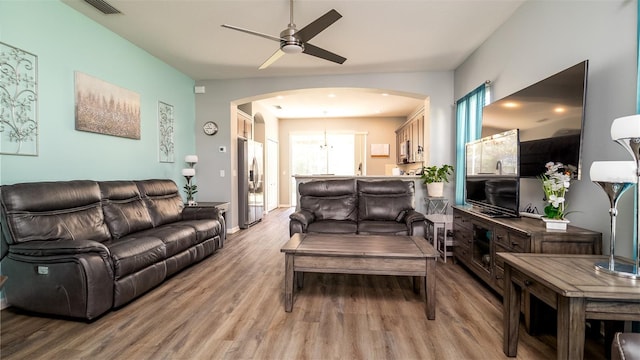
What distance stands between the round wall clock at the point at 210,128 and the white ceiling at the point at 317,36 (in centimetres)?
88

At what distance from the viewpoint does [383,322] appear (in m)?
2.17

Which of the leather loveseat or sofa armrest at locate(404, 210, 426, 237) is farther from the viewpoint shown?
the leather loveseat

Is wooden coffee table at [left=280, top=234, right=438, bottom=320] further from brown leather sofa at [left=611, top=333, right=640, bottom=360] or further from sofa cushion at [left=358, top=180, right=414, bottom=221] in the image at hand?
sofa cushion at [left=358, top=180, right=414, bottom=221]

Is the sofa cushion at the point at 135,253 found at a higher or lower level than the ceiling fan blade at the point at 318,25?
lower

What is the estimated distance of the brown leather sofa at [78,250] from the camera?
6.95 feet

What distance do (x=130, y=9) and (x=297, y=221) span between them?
2.92 meters

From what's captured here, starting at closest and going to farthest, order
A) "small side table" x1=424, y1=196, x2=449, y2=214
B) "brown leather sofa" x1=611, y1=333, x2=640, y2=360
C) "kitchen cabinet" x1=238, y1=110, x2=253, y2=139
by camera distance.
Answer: "brown leather sofa" x1=611, y1=333, x2=640, y2=360 → "small side table" x1=424, y1=196, x2=449, y2=214 → "kitchen cabinet" x1=238, y1=110, x2=253, y2=139

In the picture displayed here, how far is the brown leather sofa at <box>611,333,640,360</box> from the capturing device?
96cm

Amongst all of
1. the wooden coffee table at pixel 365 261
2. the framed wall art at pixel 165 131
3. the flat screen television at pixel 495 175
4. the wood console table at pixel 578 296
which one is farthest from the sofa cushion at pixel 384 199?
the framed wall art at pixel 165 131

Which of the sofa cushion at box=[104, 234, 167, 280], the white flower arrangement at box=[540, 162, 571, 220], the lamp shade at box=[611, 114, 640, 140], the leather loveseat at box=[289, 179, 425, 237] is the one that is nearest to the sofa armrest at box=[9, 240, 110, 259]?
the sofa cushion at box=[104, 234, 167, 280]

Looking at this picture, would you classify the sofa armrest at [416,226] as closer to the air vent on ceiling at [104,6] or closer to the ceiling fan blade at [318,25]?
the ceiling fan blade at [318,25]

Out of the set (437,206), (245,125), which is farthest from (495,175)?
(245,125)

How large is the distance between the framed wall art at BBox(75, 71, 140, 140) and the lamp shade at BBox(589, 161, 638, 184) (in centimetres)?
436

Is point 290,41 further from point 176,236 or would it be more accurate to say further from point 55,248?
point 55,248
